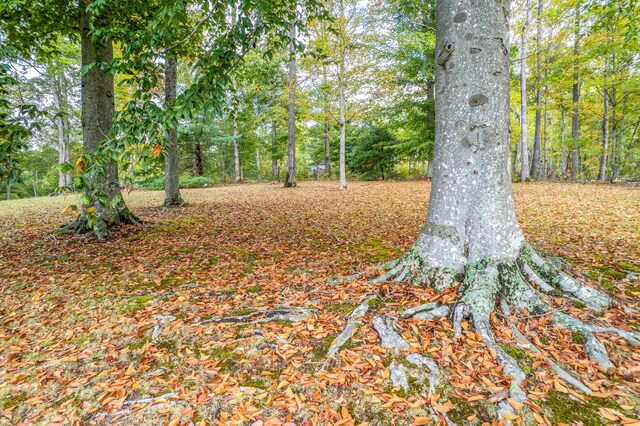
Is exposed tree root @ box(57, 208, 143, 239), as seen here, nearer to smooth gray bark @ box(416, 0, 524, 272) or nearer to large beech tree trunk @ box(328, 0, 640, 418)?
large beech tree trunk @ box(328, 0, 640, 418)

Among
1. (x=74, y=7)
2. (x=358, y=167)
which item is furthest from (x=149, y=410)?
(x=358, y=167)

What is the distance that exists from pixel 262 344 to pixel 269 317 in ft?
1.19

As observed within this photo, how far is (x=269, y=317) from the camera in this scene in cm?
270

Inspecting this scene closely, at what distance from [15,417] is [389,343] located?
98.6 inches

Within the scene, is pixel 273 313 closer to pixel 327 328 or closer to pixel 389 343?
pixel 327 328

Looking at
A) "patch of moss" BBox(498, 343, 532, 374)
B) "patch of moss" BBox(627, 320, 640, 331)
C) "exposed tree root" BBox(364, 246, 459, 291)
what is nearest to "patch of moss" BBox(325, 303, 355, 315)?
"exposed tree root" BBox(364, 246, 459, 291)

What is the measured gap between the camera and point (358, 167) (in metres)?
21.7

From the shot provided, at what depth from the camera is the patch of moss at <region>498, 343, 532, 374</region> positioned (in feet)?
6.29

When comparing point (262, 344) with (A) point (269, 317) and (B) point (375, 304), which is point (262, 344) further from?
(B) point (375, 304)

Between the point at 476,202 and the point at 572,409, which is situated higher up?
the point at 476,202

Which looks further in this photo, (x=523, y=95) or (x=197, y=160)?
(x=197, y=160)

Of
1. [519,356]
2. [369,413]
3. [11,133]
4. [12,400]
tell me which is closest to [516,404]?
[519,356]

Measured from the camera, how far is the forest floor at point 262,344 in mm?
1739

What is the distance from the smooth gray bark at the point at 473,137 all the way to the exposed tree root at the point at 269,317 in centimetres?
143
